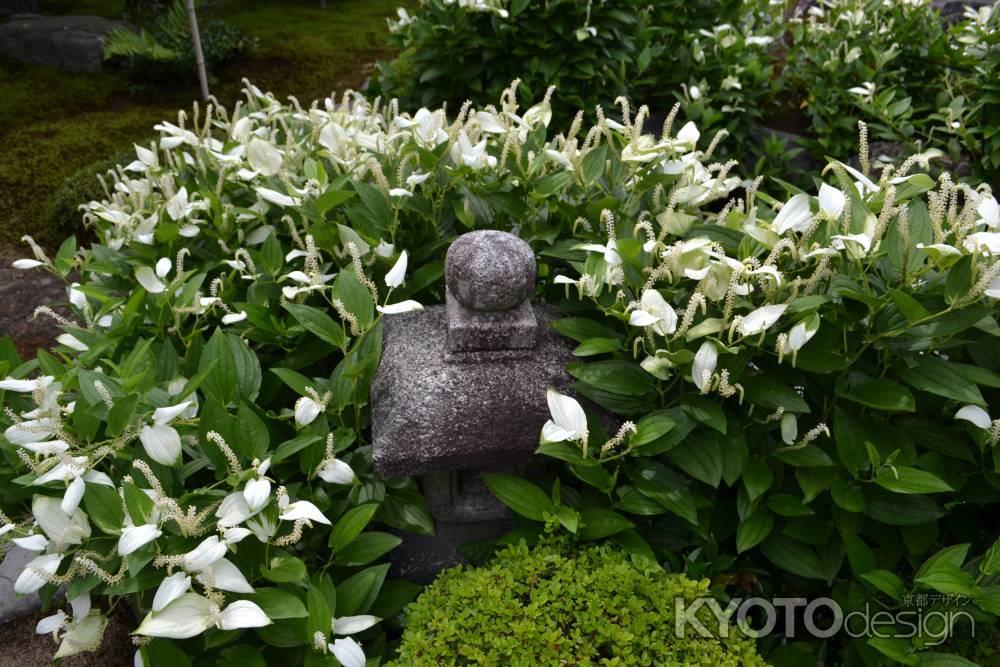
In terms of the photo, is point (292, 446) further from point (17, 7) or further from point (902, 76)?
point (17, 7)

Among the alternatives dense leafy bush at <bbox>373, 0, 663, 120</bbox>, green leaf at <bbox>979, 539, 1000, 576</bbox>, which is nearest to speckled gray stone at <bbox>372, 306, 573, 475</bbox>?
green leaf at <bbox>979, 539, 1000, 576</bbox>

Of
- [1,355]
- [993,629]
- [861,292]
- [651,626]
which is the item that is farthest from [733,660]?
[1,355]

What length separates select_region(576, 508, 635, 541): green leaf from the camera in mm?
1742

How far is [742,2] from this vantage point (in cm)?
547

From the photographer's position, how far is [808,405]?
1817mm

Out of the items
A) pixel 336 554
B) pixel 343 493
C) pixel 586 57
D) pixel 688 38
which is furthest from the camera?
pixel 688 38

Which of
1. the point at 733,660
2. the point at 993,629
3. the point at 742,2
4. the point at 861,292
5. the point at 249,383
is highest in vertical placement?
the point at 742,2

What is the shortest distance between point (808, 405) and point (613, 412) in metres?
0.49

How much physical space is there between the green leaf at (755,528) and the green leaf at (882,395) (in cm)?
36

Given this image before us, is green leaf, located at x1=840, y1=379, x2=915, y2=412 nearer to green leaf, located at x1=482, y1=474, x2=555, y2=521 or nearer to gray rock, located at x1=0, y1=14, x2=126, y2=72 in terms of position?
green leaf, located at x1=482, y1=474, x2=555, y2=521

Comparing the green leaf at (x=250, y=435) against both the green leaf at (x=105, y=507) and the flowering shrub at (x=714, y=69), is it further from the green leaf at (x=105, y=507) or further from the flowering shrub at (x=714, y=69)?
the flowering shrub at (x=714, y=69)


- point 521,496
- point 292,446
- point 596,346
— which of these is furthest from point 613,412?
point 292,446

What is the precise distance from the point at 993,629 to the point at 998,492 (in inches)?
13.4

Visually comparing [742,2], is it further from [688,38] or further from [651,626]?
[651,626]
